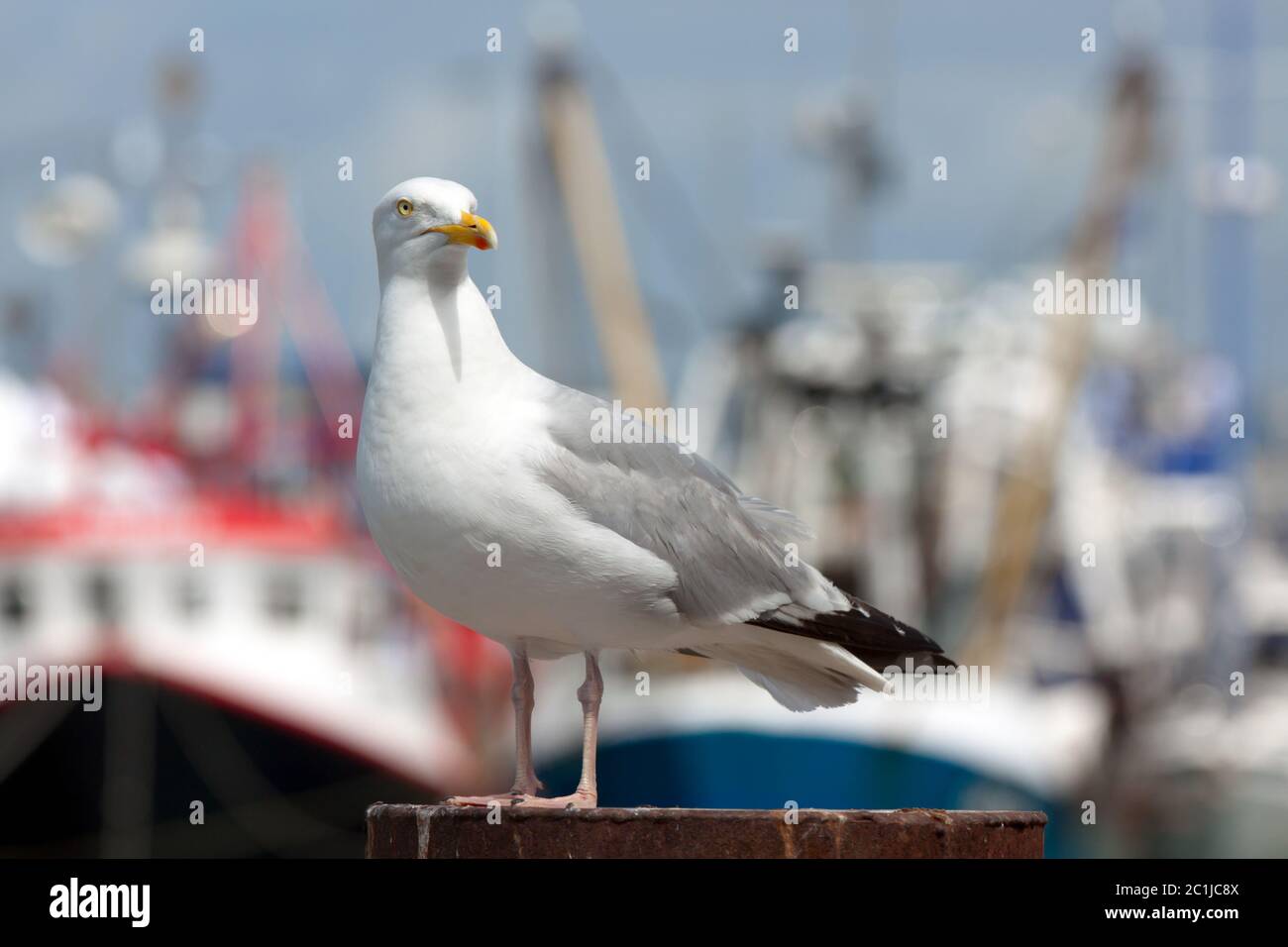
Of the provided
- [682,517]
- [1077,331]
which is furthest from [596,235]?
[682,517]

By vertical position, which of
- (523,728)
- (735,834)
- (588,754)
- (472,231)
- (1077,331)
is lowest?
(735,834)

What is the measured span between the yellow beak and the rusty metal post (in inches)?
75.0

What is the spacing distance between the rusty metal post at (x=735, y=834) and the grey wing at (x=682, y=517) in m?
0.92

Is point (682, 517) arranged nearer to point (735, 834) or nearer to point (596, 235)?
point (735, 834)

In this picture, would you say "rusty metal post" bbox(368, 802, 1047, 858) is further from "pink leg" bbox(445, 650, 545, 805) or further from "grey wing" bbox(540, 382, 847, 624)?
"grey wing" bbox(540, 382, 847, 624)

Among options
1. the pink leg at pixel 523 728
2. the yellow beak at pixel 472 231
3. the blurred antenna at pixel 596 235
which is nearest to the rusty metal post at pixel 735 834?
the pink leg at pixel 523 728

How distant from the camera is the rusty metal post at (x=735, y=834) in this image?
6.14 metres

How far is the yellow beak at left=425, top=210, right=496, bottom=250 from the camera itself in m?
6.73

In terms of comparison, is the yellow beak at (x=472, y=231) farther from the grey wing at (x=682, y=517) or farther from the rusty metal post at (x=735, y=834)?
the rusty metal post at (x=735, y=834)

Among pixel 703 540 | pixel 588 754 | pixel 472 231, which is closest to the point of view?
pixel 472 231

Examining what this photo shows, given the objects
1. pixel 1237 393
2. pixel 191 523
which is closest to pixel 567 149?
pixel 191 523

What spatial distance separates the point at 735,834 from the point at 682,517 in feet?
4.47

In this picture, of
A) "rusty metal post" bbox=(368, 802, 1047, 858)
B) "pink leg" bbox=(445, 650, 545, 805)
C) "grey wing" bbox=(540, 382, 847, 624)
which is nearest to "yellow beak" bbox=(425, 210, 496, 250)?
"grey wing" bbox=(540, 382, 847, 624)

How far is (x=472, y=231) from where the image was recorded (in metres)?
6.75
